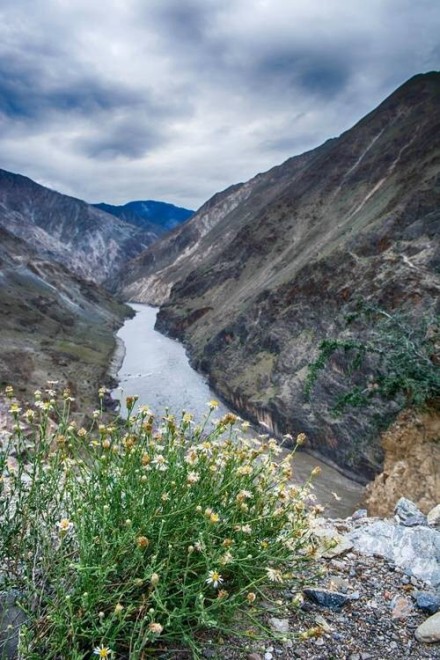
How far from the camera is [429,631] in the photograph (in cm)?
339

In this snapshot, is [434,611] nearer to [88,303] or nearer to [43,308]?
[43,308]

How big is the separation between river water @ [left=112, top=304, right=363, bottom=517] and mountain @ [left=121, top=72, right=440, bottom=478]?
6.00 feet

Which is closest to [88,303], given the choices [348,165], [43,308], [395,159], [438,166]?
[43,308]

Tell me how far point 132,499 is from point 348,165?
75687 mm

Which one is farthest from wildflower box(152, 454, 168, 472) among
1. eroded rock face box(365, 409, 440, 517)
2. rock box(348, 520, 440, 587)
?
eroded rock face box(365, 409, 440, 517)

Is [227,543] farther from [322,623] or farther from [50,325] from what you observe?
[50,325]

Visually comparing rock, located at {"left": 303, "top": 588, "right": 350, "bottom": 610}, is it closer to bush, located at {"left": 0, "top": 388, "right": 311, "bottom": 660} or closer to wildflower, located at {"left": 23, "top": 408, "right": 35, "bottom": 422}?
bush, located at {"left": 0, "top": 388, "right": 311, "bottom": 660}

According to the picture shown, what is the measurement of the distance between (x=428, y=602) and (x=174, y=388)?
4949cm

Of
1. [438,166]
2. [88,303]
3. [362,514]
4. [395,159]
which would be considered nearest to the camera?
[362,514]

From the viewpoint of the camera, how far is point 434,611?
3.75m

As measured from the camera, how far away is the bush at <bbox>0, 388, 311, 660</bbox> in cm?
276

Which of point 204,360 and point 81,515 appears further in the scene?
point 204,360

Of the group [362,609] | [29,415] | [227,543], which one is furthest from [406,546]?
[29,415]

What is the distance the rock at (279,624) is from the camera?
11.1 ft
